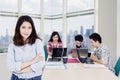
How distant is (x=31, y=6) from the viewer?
6.00 m

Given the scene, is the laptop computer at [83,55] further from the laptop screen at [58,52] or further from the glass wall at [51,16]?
the glass wall at [51,16]

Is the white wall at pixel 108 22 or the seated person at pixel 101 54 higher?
the white wall at pixel 108 22

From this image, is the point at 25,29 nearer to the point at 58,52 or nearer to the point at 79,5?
the point at 58,52

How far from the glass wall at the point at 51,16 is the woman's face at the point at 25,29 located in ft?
11.6

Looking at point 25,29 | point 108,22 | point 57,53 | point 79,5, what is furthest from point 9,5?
point 25,29

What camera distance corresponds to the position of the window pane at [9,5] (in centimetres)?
557

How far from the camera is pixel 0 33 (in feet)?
18.2

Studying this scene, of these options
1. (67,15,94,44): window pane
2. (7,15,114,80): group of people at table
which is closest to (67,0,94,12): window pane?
(67,15,94,44): window pane

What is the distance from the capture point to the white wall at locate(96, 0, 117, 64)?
5344 mm

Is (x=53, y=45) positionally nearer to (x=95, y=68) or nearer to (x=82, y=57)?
(x=82, y=57)

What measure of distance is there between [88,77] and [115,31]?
3022 mm

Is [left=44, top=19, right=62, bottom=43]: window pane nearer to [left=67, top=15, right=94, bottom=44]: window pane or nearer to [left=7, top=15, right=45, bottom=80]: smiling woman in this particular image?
[left=67, top=15, right=94, bottom=44]: window pane

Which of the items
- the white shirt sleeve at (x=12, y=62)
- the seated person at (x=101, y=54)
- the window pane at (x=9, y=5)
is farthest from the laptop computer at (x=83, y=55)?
the window pane at (x=9, y=5)

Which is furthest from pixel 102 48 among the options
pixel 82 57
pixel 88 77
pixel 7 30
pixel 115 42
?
pixel 7 30
